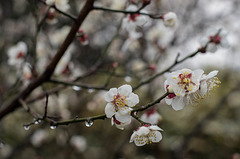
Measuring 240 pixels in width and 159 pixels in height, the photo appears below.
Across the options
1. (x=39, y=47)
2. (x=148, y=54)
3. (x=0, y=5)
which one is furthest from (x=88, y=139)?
(x=0, y=5)

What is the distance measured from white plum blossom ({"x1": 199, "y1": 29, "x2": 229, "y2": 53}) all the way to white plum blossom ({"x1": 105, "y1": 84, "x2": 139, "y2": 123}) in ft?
2.44

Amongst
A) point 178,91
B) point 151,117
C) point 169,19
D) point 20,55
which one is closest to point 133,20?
point 169,19

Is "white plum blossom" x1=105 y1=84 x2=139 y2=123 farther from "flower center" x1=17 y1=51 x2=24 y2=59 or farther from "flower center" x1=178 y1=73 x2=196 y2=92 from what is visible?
"flower center" x1=17 y1=51 x2=24 y2=59

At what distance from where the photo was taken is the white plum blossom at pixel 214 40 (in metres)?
1.51

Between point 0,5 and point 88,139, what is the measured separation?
144 inches

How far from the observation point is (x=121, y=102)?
1021 millimetres

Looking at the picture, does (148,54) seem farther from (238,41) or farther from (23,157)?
(23,157)

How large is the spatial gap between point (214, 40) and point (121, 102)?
890 millimetres

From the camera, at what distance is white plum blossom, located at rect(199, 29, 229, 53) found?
1515mm

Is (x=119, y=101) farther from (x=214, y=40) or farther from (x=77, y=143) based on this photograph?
(x=77, y=143)

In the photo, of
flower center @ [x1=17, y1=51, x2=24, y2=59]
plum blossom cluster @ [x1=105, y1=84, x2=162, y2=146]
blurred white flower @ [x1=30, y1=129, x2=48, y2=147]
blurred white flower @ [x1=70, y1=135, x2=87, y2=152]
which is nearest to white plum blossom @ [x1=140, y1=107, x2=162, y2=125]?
plum blossom cluster @ [x1=105, y1=84, x2=162, y2=146]

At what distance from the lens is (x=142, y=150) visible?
13.9ft

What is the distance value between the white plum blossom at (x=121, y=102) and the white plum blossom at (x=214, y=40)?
2.44 ft

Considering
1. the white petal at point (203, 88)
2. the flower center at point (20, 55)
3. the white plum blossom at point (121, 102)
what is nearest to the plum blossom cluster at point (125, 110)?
the white plum blossom at point (121, 102)
